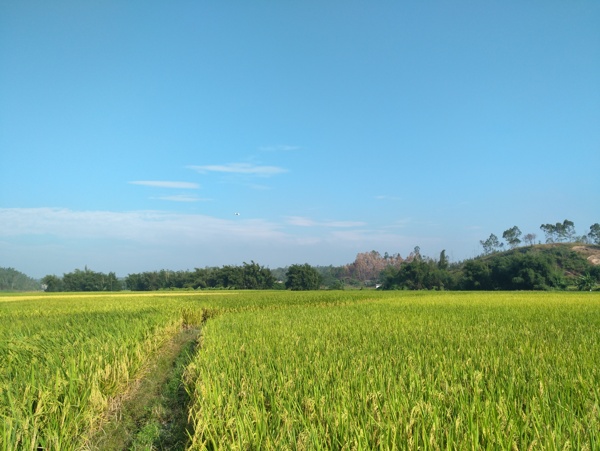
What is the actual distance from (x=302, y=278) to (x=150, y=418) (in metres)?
57.2

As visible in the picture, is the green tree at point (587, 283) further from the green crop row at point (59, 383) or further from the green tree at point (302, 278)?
the green crop row at point (59, 383)

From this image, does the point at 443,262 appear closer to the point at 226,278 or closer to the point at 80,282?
the point at 226,278

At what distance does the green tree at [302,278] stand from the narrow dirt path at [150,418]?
2140 inches

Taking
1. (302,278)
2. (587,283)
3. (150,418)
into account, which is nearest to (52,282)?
(302,278)

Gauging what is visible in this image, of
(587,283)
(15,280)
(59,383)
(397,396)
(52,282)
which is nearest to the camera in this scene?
(397,396)

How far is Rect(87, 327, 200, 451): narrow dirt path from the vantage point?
441 cm

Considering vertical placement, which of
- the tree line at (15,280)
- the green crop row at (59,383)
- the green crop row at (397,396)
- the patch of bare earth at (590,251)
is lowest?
the tree line at (15,280)

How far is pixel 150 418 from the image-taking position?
5.34m

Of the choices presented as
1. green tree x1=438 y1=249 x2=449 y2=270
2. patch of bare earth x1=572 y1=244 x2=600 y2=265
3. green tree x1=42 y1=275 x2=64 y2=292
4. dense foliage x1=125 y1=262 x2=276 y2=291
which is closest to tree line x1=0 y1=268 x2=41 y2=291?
green tree x1=42 y1=275 x2=64 y2=292

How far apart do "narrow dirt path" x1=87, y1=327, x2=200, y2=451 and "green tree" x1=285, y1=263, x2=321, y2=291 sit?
54.4 m

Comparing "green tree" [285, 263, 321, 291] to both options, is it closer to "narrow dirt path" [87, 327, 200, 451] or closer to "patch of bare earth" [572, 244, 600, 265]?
"patch of bare earth" [572, 244, 600, 265]

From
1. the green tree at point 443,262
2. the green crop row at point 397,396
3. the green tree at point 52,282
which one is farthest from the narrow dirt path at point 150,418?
the green tree at point 52,282

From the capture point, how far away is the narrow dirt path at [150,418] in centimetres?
441

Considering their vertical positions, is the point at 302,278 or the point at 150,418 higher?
the point at 302,278
